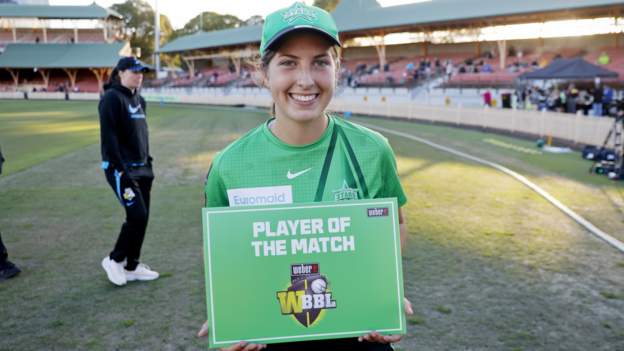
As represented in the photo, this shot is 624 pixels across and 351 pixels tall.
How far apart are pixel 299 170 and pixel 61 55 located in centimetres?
7788

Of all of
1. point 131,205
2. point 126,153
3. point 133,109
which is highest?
point 133,109

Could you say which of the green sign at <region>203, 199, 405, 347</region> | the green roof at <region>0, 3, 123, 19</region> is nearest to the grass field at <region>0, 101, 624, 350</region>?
the green sign at <region>203, 199, 405, 347</region>

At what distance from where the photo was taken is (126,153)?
5.31m

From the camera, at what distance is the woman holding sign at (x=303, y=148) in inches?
91.0

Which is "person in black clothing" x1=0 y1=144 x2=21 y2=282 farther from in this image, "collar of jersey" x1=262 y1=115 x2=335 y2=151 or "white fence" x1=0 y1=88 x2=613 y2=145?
"white fence" x1=0 y1=88 x2=613 y2=145

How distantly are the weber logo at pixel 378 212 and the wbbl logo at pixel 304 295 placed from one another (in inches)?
12.5

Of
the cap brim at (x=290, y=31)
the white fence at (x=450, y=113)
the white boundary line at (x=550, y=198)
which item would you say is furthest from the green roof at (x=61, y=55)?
the cap brim at (x=290, y=31)

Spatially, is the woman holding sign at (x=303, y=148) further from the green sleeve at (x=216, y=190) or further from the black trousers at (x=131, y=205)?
the black trousers at (x=131, y=205)

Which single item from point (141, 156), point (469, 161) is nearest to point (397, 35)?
point (469, 161)

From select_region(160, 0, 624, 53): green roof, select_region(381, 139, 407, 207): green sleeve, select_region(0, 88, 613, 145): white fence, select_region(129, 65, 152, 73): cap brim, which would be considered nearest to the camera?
select_region(381, 139, 407, 207): green sleeve

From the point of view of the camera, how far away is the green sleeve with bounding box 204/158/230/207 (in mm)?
2519

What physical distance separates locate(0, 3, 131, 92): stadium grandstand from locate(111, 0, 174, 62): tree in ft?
50.9

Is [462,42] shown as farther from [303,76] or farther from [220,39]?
[303,76]

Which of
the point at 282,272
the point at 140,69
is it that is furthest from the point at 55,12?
the point at 282,272
